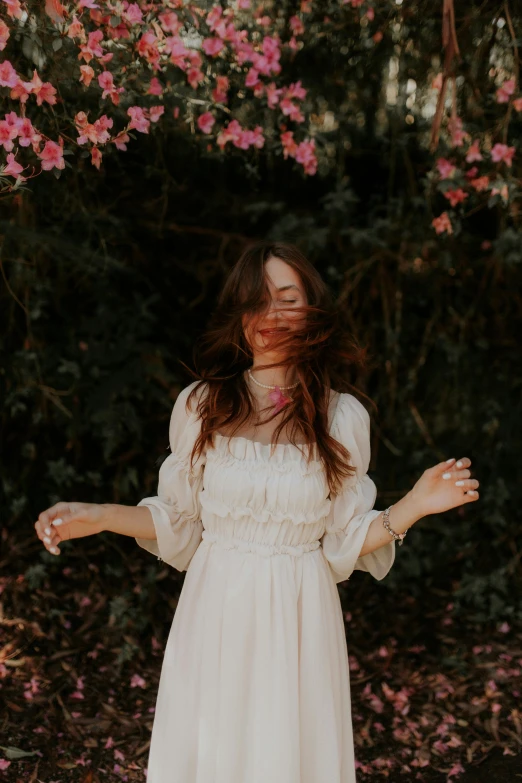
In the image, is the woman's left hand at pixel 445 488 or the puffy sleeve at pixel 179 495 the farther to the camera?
the puffy sleeve at pixel 179 495

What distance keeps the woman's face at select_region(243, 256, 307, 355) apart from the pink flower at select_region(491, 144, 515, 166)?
1.41m

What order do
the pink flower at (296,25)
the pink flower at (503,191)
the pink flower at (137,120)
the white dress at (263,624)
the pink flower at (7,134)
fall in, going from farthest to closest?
1. the pink flower at (296,25)
2. the pink flower at (503,191)
3. the pink flower at (137,120)
4. the pink flower at (7,134)
5. the white dress at (263,624)

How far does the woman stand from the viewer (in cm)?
194

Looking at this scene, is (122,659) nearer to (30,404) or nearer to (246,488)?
(30,404)

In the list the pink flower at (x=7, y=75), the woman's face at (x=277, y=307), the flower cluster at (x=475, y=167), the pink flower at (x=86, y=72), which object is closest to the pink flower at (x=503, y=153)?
the flower cluster at (x=475, y=167)

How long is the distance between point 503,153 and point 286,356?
5.03 ft

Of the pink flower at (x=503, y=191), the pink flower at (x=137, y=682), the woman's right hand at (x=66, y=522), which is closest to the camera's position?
the woman's right hand at (x=66, y=522)

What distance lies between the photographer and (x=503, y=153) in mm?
3049

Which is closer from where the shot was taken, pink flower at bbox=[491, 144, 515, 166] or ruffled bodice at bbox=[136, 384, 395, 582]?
ruffled bodice at bbox=[136, 384, 395, 582]

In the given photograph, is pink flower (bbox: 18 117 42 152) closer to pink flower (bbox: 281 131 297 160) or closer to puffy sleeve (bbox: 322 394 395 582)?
puffy sleeve (bbox: 322 394 395 582)

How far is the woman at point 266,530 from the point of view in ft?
6.37

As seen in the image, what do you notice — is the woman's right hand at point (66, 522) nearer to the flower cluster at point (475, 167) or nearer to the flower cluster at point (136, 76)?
the flower cluster at point (136, 76)

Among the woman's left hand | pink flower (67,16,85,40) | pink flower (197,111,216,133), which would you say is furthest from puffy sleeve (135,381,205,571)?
pink flower (197,111,216,133)

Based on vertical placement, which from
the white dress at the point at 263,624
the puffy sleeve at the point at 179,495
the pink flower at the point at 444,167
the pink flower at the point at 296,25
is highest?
the pink flower at the point at 296,25
